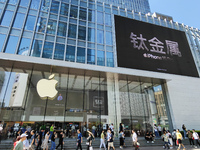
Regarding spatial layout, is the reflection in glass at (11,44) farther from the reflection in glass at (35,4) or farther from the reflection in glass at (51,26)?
the reflection in glass at (35,4)

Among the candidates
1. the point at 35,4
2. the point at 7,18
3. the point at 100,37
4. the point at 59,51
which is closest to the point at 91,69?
the point at 59,51

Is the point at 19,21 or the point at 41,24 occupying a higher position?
the point at 41,24

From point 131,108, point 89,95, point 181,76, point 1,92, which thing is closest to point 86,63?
point 89,95

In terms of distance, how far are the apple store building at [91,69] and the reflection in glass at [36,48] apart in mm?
99

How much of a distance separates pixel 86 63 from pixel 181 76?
14.3 m

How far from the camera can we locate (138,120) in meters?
16.3

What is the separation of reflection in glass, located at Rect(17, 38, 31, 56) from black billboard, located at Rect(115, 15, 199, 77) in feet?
35.9

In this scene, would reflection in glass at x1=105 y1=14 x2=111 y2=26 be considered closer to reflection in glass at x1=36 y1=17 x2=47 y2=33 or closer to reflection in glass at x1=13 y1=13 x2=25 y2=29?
reflection in glass at x1=36 y1=17 x2=47 y2=33

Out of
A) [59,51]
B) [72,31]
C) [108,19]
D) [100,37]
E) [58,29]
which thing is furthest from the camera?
[108,19]

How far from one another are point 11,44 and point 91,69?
9.11 metres

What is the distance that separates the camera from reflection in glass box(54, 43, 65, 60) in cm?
1517

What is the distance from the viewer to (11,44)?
45.9 ft

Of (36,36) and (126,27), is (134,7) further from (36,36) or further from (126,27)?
(36,36)

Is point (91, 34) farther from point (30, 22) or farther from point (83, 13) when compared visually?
point (30, 22)
